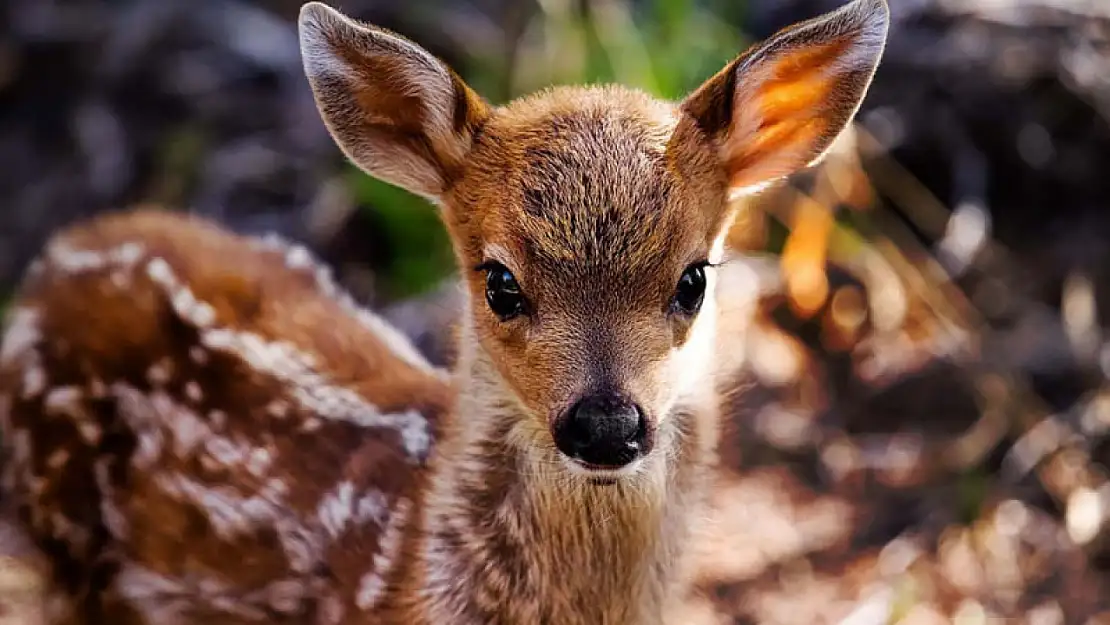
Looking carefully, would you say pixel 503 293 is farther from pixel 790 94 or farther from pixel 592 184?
pixel 790 94

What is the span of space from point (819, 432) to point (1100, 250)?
3.36 ft

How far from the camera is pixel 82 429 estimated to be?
3221 mm

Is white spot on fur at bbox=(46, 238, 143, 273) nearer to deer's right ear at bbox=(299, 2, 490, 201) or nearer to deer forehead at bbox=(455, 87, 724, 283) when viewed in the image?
deer's right ear at bbox=(299, 2, 490, 201)

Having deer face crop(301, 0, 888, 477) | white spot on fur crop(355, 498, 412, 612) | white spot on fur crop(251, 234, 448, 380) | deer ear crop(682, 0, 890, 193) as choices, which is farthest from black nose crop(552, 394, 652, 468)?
white spot on fur crop(251, 234, 448, 380)

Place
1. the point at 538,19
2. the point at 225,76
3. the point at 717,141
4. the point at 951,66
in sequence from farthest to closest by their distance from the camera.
Result: 1. the point at 225,76
2. the point at 538,19
3. the point at 951,66
4. the point at 717,141

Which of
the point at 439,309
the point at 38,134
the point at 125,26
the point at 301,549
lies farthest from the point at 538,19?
the point at 301,549

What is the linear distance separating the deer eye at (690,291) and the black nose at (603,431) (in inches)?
10.1

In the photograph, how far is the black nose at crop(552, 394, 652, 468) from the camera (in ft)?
7.23

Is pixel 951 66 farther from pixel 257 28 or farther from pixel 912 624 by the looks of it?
pixel 257 28

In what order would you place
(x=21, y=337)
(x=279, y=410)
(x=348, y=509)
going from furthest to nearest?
(x=21, y=337) < (x=279, y=410) < (x=348, y=509)

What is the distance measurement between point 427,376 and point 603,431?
1169mm

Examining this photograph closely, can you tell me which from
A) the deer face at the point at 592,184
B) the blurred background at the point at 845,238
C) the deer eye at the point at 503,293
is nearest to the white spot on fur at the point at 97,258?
the blurred background at the point at 845,238

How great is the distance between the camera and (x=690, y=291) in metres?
2.44

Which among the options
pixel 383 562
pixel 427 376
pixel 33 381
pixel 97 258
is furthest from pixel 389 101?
pixel 33 381
